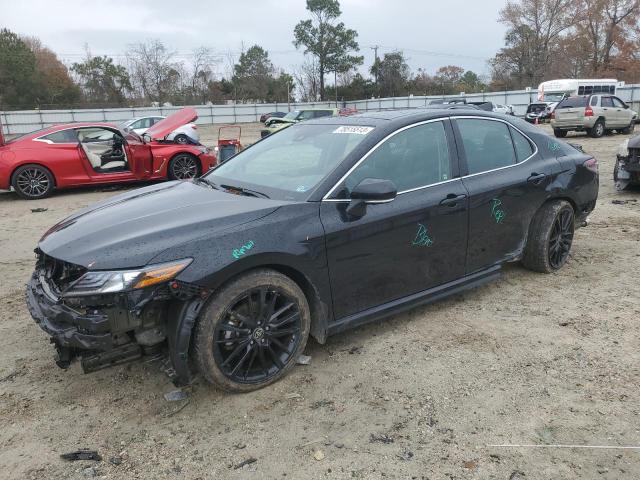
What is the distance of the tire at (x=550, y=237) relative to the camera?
4.52m

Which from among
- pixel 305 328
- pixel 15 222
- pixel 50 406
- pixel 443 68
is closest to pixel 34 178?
pixel 15 222

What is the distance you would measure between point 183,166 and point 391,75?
2313 inches

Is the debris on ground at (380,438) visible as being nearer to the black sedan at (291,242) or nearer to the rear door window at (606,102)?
the black sedan at (291,242)

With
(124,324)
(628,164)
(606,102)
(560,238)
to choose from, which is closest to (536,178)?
(560,238)

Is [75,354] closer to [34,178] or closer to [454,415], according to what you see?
[454,415]

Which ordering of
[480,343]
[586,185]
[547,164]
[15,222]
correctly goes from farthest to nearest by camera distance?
[15,222]
[586,185]
[547,164]
[480,343]

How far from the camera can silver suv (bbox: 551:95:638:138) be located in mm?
18953

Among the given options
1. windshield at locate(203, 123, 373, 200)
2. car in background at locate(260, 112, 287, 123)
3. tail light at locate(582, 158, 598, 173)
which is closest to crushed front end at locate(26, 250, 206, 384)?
windshield at locate(203, 123, 373, 200)

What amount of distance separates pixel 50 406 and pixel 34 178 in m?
8.12

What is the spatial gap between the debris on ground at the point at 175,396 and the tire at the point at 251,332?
278 millimetres

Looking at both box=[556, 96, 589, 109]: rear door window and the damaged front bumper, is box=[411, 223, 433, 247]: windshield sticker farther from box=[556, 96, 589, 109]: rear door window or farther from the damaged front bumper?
box=[556, 96, 589, 109]: rear door window

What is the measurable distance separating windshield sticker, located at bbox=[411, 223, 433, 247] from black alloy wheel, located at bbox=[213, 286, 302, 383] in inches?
40.4

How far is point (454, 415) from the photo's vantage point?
276 centimetres

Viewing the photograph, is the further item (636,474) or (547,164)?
(547,164)
